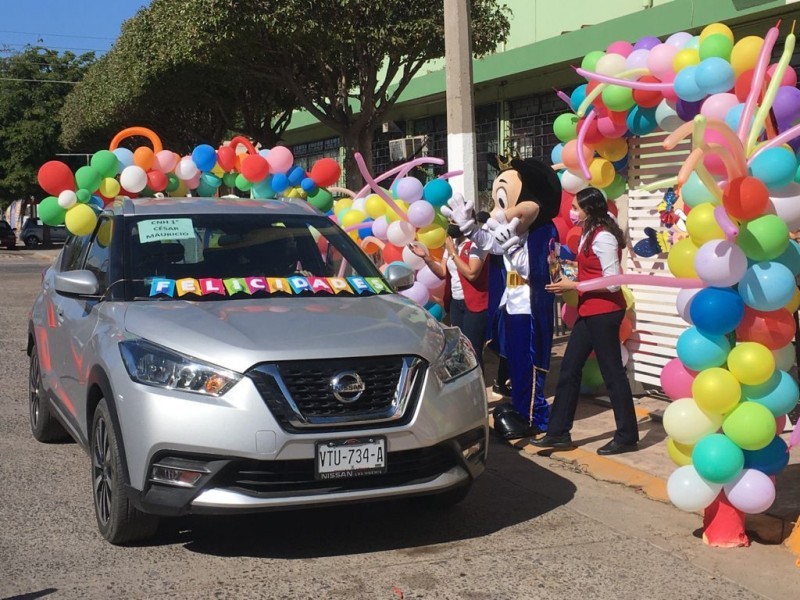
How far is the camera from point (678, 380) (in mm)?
5156

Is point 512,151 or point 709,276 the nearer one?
point 709,276

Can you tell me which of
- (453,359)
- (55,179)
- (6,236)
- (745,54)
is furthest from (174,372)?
(6,236)

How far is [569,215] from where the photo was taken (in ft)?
28.5

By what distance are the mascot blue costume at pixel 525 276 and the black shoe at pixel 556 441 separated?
31cm

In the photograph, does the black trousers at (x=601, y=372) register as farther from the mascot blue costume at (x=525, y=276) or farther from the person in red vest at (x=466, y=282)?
the person in red vest at (x=466, y=282)

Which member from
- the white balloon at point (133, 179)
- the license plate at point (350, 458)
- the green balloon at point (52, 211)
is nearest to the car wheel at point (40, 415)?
the green balloon at point (52, 211)

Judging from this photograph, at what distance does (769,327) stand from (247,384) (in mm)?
2488

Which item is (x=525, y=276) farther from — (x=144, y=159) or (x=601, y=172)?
(x=144, y=159)

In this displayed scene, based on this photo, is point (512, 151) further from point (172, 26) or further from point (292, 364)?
point (292, 364)

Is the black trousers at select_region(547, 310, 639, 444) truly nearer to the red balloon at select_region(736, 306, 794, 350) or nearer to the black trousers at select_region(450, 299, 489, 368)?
the black trousers at select_region(450, 299, 489, 368)

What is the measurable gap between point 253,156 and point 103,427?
4911 mm

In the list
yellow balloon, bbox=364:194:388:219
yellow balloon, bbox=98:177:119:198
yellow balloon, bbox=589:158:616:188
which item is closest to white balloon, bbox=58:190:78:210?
yellow balloon, bbox=98:177:119:198

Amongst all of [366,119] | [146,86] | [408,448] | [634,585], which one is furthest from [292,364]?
[146,86]

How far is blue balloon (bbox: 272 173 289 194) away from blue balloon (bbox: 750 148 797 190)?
5.71 metres
